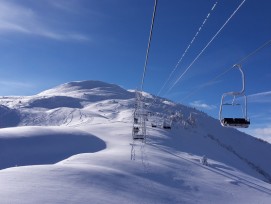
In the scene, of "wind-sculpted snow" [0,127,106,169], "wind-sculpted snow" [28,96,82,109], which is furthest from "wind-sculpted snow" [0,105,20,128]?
"wind-sculpted snow" [0,127,106,169]

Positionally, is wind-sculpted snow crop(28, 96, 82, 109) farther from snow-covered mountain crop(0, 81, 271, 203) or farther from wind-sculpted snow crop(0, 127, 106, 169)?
wind-sculpted snow crop(0, 127, 106, 169)

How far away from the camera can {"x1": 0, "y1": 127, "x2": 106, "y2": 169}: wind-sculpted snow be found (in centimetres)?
4591

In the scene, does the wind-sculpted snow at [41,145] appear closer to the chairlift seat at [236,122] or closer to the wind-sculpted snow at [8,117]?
the chairlift seat at [236,122]

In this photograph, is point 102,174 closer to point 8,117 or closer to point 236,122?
point 236,122

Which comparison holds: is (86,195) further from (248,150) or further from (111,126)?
(248,150)

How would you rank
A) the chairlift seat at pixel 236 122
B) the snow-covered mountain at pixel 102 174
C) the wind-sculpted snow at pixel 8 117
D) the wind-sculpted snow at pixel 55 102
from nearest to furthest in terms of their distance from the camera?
the chairlift seat at pixel 236 122 < the snow-covered mountain at pixel 102 174 < the wind-sculpted snow at pixel 8 117 < the wind-sculpted snow at pixel 55 102

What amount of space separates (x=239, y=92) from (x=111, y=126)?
201 ft

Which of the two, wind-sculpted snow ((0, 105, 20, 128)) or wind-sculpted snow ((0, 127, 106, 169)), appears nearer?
A: wind-sculpted snow ((0, 127, 106, 169))

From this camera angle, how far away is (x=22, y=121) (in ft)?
417

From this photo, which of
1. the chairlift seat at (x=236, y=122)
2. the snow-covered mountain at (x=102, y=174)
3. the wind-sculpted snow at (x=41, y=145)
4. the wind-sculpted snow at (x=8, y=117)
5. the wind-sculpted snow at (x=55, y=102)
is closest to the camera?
the chairlift seat at (x=236, y=122)

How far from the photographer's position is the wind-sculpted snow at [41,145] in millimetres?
45906

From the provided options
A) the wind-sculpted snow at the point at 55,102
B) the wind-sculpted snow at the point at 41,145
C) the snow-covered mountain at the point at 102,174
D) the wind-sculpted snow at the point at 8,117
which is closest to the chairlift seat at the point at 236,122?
the snow-covered mountain at the point at 102,174

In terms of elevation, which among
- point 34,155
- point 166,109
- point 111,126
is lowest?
point 34,155

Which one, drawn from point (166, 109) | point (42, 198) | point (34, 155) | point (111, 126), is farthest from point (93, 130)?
point (166, 109)
